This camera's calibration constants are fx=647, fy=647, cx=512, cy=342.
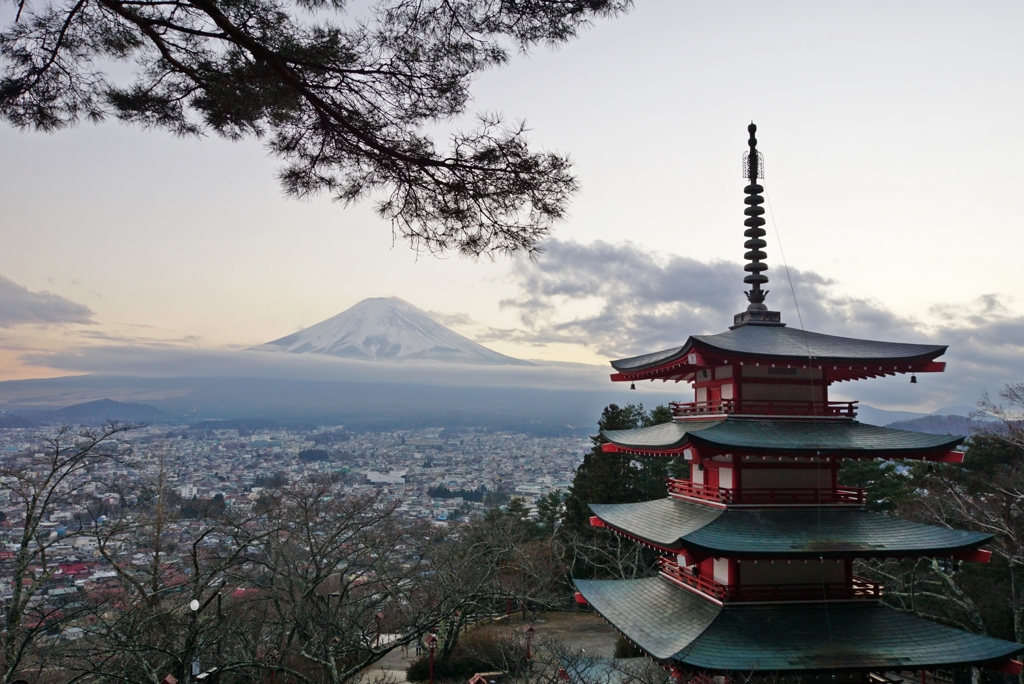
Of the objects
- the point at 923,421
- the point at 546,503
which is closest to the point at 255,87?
the point at 546,503

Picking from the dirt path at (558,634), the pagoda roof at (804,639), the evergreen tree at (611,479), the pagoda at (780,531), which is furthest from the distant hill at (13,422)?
the pagoda roof at (804,639)

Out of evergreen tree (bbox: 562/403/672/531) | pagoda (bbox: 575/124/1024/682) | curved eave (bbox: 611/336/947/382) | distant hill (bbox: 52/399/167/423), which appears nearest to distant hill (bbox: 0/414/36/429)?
distant hill (bbox: 52/399/167/423)

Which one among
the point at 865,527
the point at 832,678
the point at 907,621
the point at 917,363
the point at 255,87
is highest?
the point at 255,87

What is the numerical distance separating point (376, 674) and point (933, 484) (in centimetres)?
1679

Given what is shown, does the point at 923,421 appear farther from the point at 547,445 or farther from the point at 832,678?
the point at 547,445

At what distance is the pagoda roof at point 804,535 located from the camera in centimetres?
864

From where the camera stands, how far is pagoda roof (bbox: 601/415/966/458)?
9047 mm

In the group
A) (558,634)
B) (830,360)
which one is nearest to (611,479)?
(558,634)

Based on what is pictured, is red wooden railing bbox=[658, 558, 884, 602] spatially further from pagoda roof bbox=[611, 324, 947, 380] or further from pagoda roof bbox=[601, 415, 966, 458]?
pagoda roof bbox=[611, 324, 947, 380]

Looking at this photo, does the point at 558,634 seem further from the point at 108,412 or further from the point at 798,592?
the point at 108,412

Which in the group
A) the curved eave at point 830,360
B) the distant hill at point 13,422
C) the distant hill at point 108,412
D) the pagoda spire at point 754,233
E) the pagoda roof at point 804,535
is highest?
the pagoda spire at point 754,233

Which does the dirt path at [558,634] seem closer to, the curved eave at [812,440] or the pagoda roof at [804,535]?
the pagoda roof at [804,535]

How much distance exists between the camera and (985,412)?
15789mm

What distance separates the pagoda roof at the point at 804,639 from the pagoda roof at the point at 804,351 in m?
3.44
